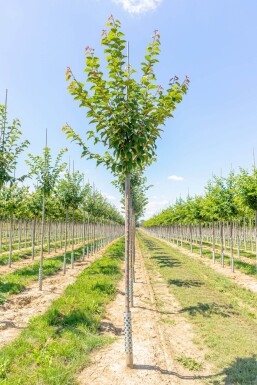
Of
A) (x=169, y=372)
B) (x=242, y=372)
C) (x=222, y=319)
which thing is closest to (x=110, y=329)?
(x=169, y=372)

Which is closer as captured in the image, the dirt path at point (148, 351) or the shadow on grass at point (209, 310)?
the dirt path at point (148, 351)

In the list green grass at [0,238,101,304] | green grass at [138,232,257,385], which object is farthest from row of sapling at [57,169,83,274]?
green grass at [138,232,257,385]

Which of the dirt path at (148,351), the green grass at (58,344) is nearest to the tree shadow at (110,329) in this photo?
the dirt path at (148,351)

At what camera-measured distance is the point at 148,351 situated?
690 centimetres

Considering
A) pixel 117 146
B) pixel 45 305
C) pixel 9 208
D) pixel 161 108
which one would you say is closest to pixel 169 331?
pixel 45 305

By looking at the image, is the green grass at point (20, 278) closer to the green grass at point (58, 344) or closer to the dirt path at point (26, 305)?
the dirt path at point (26, 305)

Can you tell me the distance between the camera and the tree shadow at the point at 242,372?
5457mm

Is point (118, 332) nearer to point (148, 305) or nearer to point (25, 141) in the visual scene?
point (148, 305)

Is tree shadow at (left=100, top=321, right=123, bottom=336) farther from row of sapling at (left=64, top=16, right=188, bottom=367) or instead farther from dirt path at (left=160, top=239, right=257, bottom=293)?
dirt path at (left=160, top=239, right=257, bottom=293)

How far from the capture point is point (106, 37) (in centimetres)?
552

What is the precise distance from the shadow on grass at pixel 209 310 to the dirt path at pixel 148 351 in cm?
47

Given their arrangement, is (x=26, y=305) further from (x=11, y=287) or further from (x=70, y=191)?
(x=70, y=191)

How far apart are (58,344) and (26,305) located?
451 centimetres

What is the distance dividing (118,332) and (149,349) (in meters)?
1.43
